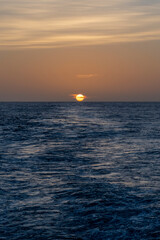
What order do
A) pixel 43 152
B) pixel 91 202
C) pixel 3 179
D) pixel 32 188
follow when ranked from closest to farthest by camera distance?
pixel 91 202
pixel 32 188
pixel 3 179
pixel 43 152

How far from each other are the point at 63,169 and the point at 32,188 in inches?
147

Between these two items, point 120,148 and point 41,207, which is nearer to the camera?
point 41,207

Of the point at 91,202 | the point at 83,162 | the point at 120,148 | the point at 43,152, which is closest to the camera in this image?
the point at 91,202

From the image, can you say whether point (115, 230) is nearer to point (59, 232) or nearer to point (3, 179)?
point (59, 232)

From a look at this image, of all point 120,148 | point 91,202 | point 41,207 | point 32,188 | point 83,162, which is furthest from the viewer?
point 120,148

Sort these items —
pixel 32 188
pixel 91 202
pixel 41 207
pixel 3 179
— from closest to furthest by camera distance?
pixel 41 207
pixel 91 202
pixel 32 188
pixel 3 179

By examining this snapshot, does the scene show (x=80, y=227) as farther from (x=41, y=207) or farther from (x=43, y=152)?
(x=43, y=152)

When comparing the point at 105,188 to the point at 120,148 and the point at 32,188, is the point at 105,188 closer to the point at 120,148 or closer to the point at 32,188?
the point at 32,188

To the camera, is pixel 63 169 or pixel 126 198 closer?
pixel 126 198

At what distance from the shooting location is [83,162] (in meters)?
17.4

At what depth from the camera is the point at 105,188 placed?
11797 mm

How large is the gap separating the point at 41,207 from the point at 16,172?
5.19 m

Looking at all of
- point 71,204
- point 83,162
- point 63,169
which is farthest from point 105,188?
point 83,162

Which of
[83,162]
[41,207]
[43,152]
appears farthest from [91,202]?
[43,152]
